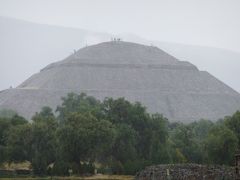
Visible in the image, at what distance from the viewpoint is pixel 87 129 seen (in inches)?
3233

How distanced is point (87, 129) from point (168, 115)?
108 metres

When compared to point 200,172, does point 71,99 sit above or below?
above

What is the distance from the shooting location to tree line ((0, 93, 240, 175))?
262 ft

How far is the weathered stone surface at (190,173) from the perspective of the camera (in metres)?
45.6

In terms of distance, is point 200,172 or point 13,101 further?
point 13,101

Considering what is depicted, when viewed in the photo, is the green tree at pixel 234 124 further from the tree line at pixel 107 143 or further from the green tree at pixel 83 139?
the green tree at pixel 83 139

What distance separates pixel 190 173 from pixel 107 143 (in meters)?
35.4

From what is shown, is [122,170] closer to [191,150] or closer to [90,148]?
[90,148]

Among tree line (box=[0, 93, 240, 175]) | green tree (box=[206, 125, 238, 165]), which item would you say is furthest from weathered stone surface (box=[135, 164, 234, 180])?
green tree (box=[206, 125, 238, 165])

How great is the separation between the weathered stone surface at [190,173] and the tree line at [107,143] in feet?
78.9

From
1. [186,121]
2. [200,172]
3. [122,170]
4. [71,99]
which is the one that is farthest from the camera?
[186,121]

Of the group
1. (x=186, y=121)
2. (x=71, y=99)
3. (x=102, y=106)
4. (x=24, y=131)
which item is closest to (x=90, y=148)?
(x=24, y=131)

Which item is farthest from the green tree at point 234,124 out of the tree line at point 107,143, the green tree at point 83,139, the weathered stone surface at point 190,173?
the weathered stone surface at point 190,173

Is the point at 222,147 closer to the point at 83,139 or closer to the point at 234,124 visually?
the point at 234,124
